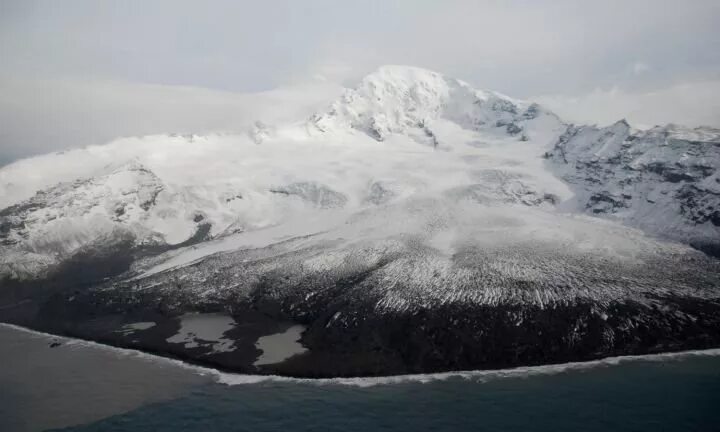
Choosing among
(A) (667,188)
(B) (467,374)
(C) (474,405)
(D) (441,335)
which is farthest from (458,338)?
(A) (667,188)

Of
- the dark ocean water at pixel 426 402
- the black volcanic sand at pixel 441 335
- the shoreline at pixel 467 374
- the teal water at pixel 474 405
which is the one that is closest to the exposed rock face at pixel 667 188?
the black volcanic sand at pixel 441 335

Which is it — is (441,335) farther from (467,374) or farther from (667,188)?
(667,188)

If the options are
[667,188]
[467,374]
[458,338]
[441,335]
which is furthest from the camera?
[667,188]

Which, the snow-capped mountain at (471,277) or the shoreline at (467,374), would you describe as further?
the snow-capped mountain at (471,277)

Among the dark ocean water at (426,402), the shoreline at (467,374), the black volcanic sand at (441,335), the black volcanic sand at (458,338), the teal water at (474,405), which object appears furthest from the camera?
the black volcanic sand at (441,335)

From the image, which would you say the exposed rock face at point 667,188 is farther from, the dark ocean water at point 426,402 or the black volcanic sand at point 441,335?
the dark ocean water at point 426,402

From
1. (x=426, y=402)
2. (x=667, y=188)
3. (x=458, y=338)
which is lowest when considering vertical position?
(x=426, y=402)

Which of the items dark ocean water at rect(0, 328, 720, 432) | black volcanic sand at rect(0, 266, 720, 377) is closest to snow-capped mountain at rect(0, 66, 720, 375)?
black volcanic sand at rect(0, 266, 720, 377)
